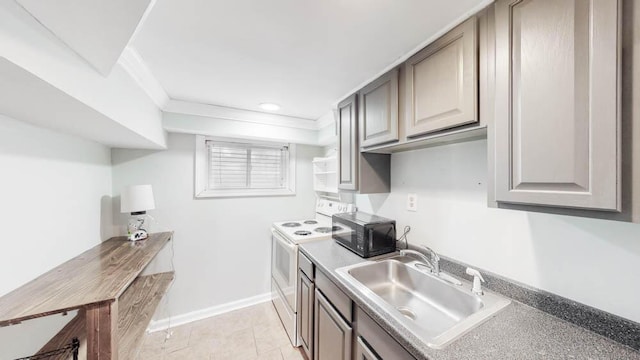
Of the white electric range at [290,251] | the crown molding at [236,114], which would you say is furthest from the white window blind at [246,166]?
the white electric range at [290,251]

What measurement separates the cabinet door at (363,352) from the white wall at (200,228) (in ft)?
5.85

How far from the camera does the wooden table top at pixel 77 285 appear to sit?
91cm

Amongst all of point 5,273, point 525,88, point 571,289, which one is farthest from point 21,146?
point 571,289

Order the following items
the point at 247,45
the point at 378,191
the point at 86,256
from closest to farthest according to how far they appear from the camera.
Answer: the point at 247,45 < the point at 86,256 < the point at 378,191

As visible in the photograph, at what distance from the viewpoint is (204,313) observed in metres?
2.33

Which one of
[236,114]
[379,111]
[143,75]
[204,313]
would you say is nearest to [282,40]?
[379,111]

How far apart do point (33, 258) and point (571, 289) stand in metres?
2.58

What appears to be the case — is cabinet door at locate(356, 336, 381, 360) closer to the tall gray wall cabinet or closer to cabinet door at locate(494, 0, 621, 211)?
cabinet door at locate(494, 0, 621, 211)

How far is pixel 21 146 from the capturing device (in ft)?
3.68

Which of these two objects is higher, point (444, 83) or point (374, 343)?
point (444, 83)

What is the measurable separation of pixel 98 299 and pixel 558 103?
192 cm

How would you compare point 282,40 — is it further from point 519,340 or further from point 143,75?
point 519,340

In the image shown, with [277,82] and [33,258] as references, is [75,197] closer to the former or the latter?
[33,258]

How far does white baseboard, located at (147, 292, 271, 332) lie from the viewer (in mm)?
2145
